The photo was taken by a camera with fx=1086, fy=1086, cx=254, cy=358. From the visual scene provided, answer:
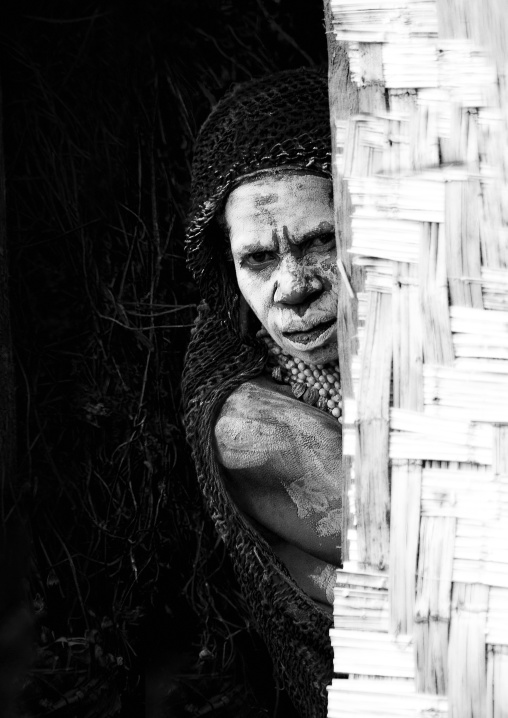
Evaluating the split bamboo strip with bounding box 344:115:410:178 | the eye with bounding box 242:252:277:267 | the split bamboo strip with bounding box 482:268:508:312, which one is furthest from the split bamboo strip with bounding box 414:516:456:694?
the eye with bounding box 242:252:277:267

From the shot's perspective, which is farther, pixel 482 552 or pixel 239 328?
pixel 239 328

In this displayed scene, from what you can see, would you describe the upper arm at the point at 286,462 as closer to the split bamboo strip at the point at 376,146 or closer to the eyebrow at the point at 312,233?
the eyebrow at the point at 312,233

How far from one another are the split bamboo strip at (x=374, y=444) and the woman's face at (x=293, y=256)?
0.55m

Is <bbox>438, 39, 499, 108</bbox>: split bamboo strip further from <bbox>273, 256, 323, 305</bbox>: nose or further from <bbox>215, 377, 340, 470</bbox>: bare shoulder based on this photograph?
<bbox>215, 377, 340, 470</bbox>: bare shoulder

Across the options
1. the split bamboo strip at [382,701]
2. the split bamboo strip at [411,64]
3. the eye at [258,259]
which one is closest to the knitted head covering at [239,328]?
the eye at [258,259]

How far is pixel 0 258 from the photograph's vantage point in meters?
2.22

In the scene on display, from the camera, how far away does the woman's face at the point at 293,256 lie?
67.1 inches

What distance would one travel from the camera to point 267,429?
Answer: 1749 millimetres

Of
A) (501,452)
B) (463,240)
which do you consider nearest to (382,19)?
(463,240)

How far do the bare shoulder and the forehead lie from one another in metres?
0.27

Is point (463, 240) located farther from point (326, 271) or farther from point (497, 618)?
point (326, 271)

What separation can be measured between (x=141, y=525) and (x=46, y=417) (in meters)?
0.31

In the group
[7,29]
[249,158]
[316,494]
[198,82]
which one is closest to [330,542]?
[316,494]

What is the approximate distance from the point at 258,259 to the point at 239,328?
195 mm
